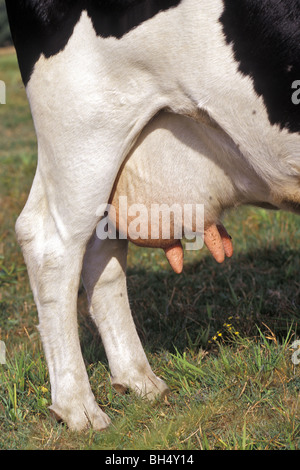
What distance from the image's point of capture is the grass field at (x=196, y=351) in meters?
2.52

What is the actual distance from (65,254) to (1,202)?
9.56 feet

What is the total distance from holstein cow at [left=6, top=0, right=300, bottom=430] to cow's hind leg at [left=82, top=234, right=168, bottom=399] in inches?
0.7

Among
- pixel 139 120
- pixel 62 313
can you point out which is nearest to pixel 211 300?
pixel 62 313

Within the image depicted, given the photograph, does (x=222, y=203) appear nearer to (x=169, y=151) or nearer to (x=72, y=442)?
(x=169, y=151)

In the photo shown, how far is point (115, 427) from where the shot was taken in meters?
2.63

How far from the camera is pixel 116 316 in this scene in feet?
10.1

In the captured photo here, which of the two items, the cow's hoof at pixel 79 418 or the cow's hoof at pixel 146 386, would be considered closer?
the cow's hoof at pixel 79 418

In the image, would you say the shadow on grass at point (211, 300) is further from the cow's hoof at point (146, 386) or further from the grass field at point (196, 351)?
the cow's hoof at point (146, 386)

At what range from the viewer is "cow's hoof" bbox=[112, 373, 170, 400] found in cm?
290

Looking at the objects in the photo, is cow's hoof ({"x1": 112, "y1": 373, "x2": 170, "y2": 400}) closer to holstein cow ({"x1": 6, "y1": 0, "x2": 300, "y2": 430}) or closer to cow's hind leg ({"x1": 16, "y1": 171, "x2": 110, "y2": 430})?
holstein cow ({"x1": 6, "y1": 0, "x2": 300, "y2": 430})

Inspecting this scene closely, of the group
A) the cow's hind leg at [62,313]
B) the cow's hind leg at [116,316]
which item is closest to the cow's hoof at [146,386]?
the cow's hind leg at [116,316]

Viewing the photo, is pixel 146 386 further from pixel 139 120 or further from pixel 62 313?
pixel 139 120

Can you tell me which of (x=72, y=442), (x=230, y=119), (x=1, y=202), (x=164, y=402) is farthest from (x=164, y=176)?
(x=1, y=202)

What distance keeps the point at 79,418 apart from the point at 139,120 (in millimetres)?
1136
